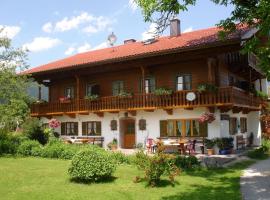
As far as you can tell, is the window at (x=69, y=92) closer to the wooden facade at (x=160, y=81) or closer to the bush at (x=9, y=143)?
the wooden facade at (x=160, y=81)

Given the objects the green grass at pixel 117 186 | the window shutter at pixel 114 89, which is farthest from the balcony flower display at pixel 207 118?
the window shutter at pixel 114 89

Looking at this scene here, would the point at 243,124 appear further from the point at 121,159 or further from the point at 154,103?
the point at 121,159

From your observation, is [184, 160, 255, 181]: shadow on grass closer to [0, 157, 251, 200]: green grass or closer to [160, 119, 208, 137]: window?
[0, 157, 251, 200]: green grass

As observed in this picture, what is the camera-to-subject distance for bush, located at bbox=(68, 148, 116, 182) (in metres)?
11.9

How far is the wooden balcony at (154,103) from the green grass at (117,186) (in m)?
5.36

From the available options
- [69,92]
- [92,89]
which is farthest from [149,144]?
[69,92]

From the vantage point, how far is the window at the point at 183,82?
22.2 meters

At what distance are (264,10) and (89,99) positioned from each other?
15930mm

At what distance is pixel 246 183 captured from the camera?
11.9 meters

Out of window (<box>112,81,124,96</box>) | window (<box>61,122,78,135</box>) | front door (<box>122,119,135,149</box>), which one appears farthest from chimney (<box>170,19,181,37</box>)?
window (<box>61,122,78,135</box>)

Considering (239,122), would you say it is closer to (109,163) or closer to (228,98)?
(228,98)

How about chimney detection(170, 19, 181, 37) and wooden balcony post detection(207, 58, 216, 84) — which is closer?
wooden balcony post detection(207, 58, 216, 84)

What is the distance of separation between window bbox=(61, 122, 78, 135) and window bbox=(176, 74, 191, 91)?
863cm

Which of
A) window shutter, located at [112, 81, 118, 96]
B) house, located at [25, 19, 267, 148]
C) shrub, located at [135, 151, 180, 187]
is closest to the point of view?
shrub, located at [135, 151, 180, 187]
